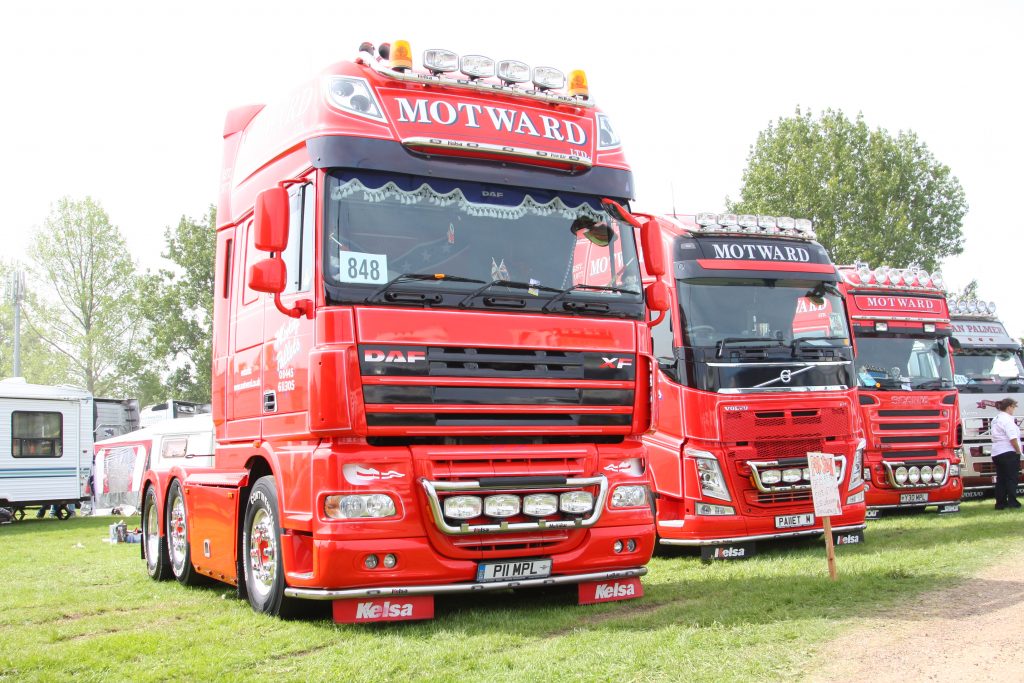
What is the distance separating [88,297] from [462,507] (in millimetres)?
56287

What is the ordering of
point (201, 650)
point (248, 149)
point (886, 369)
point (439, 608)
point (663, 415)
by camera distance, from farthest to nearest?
1. point (886, 369)
2. point (663, 415)
3. point (248, 149)
4. point (439, 608)
5. point (201, 650)

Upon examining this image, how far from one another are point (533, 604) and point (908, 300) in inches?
381

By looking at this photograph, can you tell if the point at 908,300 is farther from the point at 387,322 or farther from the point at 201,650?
the point at 201,650

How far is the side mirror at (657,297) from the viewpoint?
8258mm

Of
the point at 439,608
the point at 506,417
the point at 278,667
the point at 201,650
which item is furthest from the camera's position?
the point at 439,608

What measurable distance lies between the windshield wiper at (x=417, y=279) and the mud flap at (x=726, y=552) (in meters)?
4.92

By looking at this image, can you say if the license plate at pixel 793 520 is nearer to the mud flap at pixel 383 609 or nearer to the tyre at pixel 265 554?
the mud flap at pixel 383 609

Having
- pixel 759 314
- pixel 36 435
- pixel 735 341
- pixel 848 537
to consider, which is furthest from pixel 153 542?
pixel 36 435

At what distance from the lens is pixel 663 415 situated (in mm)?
11344

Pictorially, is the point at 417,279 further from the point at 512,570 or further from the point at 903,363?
the point at 903,363

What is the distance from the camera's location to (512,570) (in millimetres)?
7516

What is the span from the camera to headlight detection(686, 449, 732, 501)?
10828 mm

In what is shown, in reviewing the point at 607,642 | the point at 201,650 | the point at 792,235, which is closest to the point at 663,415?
the point at 792,235

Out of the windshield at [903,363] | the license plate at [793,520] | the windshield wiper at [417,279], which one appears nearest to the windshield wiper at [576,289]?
the windshield wiper at [417,279]
